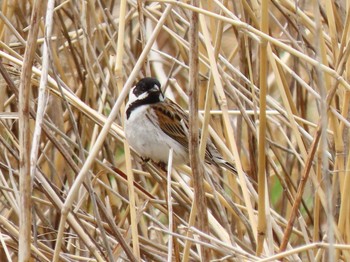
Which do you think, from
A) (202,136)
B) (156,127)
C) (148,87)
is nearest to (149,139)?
(156,127)

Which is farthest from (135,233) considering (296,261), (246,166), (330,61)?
(246,166)

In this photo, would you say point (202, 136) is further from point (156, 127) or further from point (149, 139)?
point (156, 127)

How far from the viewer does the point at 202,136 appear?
2078mm

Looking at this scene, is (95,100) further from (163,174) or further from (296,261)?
(296,261)

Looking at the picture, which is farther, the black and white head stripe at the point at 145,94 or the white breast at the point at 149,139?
the white breast at the point at 149,139

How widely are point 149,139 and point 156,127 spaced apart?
134mm

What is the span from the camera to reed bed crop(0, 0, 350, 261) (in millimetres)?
1930

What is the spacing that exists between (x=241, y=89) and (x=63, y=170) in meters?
1.04

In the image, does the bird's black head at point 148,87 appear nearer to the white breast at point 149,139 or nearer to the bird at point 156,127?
the bird at point 156,127

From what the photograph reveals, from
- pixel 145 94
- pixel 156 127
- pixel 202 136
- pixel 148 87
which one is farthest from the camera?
pixel 156 127

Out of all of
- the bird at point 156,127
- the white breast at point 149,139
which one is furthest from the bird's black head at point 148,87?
the white breast at point 149,139

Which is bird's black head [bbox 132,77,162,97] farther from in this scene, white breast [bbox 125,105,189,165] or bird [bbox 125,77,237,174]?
white breast [bbox 125,105,189,165]

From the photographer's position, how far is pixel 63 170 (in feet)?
11.4

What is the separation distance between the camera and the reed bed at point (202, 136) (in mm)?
1930
